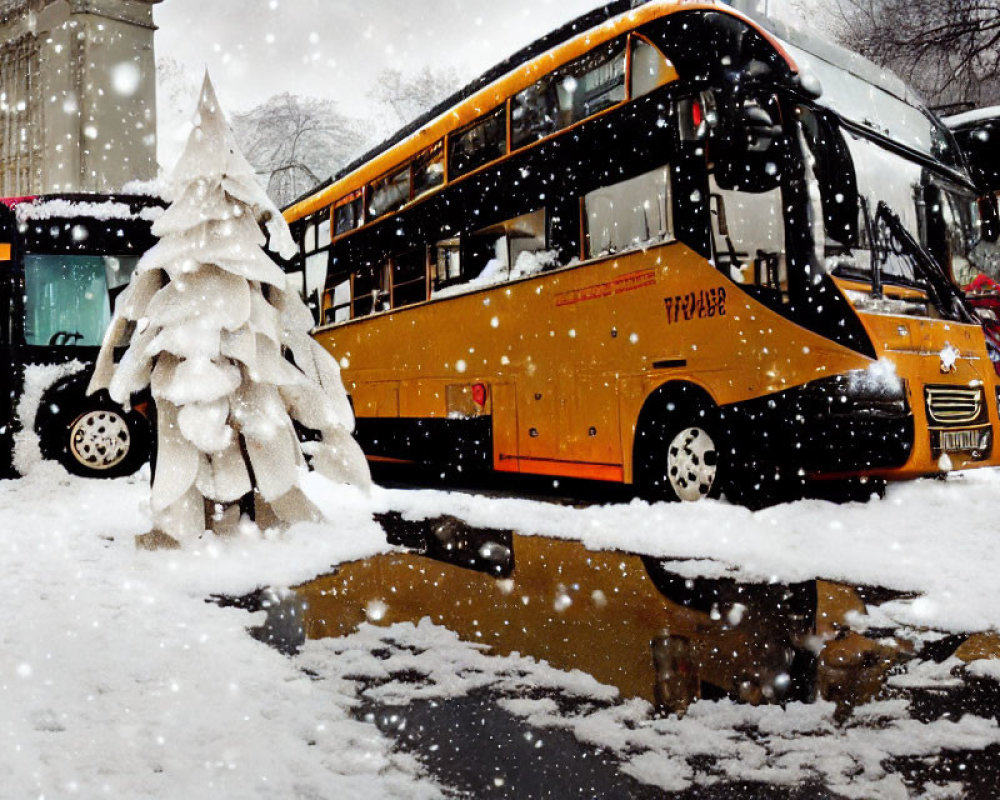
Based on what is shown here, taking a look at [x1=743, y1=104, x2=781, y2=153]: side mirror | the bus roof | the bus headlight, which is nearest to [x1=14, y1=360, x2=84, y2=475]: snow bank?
→ the bus roof

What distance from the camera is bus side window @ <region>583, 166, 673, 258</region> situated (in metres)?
7.73

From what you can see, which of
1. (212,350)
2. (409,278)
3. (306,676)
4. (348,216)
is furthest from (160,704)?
(348,216)

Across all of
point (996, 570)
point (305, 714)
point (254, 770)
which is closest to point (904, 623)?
point (996, 570)

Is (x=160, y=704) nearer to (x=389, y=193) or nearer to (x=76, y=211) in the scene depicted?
(x=389, y=193)

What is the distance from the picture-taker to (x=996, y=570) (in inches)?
193

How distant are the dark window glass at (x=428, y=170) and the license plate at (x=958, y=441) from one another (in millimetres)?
6026

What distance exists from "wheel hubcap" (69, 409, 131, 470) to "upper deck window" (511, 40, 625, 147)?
5.69 meters

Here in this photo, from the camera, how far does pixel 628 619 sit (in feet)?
13.5

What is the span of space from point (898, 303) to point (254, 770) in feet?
20.6

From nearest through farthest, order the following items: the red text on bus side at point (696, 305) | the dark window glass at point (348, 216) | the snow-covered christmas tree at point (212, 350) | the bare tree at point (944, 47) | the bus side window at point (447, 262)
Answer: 1. the snow-covered christmas tree at point (212, 350)
2. the red text on bus side at point (696, 305)
3. the bus side window at point (447, 262)
4. the dark window glass at point (348, 216)
5. the bare tree at point (944, 47)

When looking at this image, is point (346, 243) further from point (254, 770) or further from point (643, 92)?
point (254, 770)

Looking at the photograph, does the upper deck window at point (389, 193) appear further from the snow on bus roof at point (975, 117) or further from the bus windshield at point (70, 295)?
the snow on bus roof at point (975, 117)

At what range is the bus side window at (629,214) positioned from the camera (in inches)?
304

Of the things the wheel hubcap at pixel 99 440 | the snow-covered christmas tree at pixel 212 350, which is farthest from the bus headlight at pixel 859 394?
the wheel hubcap at pixel 99 440
